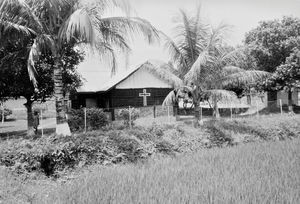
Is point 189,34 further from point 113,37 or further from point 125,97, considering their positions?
point 125,97

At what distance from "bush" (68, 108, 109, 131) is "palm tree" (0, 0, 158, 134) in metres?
6.33

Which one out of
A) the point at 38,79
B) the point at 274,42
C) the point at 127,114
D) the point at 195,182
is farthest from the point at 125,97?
the point at 195,182

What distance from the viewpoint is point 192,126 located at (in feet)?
33.5

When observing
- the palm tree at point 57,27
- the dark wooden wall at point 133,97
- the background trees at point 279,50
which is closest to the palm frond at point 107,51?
the palm tree at point 57,27

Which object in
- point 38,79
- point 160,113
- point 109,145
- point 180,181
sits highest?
point 38,79

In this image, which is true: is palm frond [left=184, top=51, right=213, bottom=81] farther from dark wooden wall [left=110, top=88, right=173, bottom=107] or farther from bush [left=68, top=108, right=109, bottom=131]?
dark wooden wall [left=110, top=88, right=173, bottom=107]

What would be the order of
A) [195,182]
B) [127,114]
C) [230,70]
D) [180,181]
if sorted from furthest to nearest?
1. [127,114]
2. [230,70]
3. [180,181]
4. [195,182]

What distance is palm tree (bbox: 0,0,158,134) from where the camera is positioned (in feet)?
29.0

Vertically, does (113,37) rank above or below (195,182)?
above

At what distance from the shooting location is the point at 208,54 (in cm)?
1120

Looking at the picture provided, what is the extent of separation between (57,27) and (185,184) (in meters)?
7.34

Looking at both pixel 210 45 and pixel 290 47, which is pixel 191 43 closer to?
pixel 210 45

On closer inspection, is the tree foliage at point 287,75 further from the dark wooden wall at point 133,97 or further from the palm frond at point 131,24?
the palm frond at point 131,24

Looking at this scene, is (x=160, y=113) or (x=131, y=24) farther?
(x=160, y=113)
